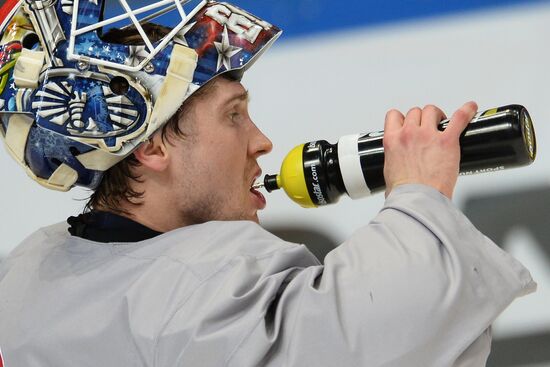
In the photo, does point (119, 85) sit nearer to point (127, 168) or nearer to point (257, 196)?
point (127, 168)

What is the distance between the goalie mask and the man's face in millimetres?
54

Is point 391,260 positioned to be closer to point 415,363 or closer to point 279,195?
point 415,363

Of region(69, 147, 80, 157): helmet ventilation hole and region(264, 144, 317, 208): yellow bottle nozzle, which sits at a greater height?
region(69, 147, 80, 157): helmet ventilation hole

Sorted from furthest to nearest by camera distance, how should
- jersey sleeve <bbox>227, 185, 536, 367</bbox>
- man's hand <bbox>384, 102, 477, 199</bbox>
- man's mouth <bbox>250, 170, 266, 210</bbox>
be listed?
man's mouth <bbox>250, 170, 266, 210</bbox>, man's hand <bbox>384, 102, 477, 199</bbox>, jersey sleeve <bbox>227, 185, 536, 367</bbox>

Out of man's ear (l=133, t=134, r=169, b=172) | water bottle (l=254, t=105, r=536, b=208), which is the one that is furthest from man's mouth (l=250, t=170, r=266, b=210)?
man's ear (l=133, t=134, r=169, b=172)

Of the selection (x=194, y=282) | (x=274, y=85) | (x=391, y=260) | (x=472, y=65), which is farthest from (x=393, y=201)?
(x=274, y=85)

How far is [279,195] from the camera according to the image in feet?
5.04

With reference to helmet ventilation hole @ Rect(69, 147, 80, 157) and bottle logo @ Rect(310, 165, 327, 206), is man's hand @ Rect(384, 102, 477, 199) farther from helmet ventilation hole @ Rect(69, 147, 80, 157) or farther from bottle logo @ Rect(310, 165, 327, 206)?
helmet ventilation hole @ Rect(69, 147, 80, 157)

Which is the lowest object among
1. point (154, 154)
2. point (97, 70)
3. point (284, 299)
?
point (284, 299)

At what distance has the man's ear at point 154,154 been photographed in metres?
1.26

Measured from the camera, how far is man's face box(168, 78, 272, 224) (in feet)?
4.16

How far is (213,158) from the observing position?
1.28 metres

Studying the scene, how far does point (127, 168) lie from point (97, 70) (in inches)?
6.6

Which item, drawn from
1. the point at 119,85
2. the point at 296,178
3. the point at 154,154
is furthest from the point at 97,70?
the point at 296,178
